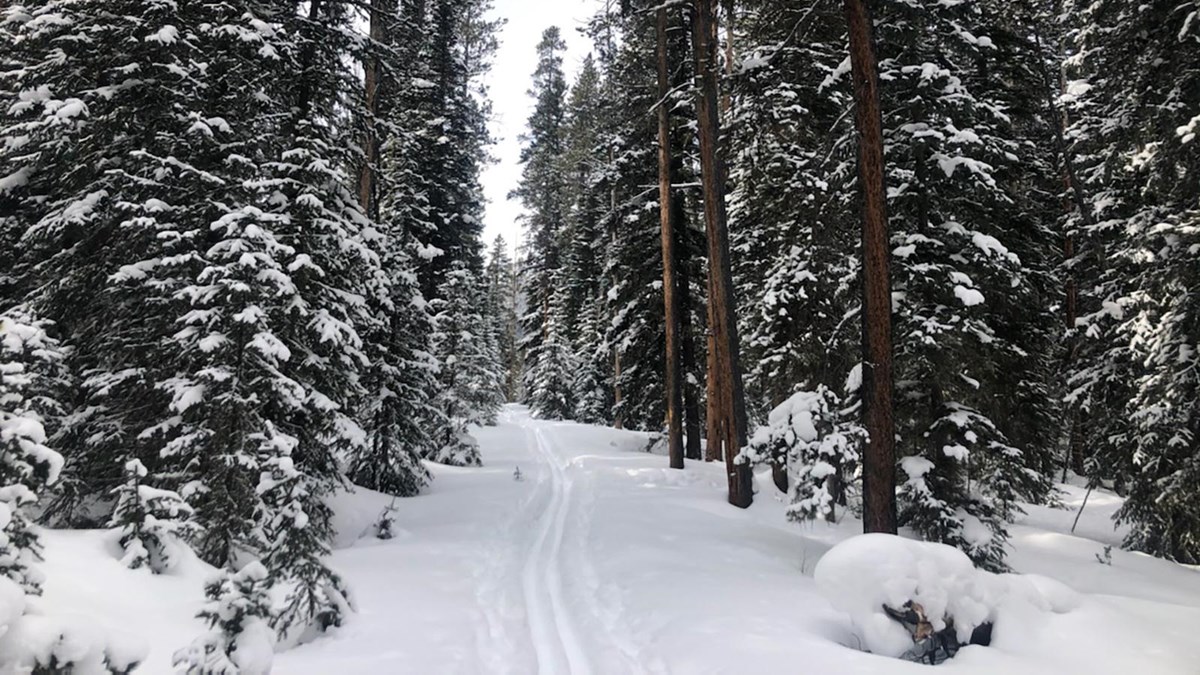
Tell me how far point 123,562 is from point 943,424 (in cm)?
1145

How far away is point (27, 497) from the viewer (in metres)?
3.50

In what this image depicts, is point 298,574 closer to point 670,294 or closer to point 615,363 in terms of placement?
point 670,294

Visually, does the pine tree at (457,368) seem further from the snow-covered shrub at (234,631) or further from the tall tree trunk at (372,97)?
the snow-covered shrub at (234,631)

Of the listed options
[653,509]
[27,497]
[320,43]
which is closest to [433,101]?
[320,43]

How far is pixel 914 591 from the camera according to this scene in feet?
21.0

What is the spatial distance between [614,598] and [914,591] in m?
3.73

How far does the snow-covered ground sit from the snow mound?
8.5 inches

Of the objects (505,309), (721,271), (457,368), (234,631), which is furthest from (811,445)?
(505,309)

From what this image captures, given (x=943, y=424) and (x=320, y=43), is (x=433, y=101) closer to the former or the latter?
(x=320, y=43)

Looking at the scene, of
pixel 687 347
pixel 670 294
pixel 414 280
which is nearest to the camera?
pixel 414 280

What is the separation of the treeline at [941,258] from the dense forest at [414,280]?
0.08 meters

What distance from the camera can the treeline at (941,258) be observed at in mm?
10039

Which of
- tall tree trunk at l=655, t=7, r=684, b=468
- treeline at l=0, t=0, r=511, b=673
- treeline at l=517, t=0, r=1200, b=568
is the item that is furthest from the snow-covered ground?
tall tree trunk at l=655, t=7, r=684, b=468

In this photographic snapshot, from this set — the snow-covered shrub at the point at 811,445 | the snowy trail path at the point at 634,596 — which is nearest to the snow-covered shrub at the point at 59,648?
the snowy trail path at the point at 634,596
